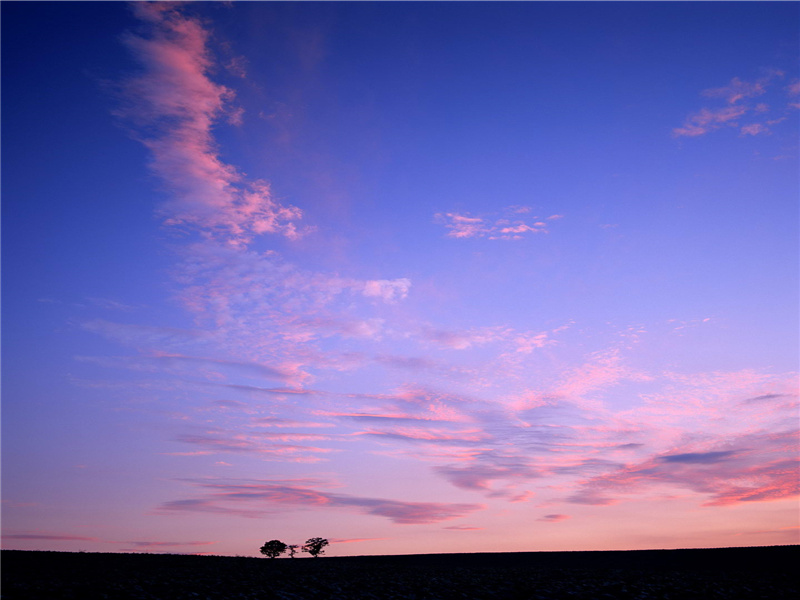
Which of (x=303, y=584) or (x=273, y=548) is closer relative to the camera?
(x=303, y=584)

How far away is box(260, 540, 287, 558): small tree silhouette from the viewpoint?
78.3m

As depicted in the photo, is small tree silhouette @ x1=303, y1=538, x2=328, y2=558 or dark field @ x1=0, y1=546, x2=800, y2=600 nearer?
dark field @ x1=0, y1=546, x2=800, y2=600

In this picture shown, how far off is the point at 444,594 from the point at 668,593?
1116 centimetres

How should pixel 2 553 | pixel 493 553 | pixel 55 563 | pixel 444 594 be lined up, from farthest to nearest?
pixel 493 553, pixel 2 553, pixel 55 563, pixel 444 594

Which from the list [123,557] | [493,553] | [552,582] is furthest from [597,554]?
[123,557]

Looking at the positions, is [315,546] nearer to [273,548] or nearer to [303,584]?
[273,548]

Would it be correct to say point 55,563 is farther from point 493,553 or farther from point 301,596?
point 493,553

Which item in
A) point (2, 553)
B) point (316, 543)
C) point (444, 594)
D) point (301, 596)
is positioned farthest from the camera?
point (316, 543)

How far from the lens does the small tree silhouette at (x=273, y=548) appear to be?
7831cm

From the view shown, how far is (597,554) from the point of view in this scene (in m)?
61.1

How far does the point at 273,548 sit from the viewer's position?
258 ft

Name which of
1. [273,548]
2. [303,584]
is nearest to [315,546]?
[273,548]

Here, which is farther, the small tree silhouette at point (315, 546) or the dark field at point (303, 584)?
the small tree silhouette at point (315, 546)

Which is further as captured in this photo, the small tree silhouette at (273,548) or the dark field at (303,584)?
the small tree silhouette at (273,548)
